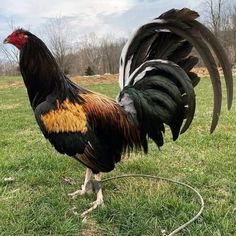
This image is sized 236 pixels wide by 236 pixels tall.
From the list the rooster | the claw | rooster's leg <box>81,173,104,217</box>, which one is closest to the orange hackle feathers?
the rooster

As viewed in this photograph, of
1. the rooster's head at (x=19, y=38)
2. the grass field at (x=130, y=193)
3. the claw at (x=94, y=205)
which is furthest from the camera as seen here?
the claw at (x=94, y=205)

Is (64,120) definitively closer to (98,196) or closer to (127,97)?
(127,97)

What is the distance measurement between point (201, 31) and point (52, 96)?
1.50m

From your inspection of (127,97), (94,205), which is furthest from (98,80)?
Result: (94,205)

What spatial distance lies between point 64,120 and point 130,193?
120 centimetres

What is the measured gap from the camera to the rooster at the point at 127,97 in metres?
3.58

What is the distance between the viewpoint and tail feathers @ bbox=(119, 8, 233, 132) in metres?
3.34

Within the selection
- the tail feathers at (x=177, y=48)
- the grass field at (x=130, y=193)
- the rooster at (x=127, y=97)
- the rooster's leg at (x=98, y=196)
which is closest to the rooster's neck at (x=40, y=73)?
the rooster at (x=127, y=97)

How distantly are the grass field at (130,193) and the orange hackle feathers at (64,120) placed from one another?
34.3 inches

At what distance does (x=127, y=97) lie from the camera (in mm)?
3893

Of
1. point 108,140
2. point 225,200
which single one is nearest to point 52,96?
point 108,140

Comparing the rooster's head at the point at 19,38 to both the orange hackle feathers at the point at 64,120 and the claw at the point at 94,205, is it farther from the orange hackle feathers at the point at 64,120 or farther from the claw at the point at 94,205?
the claw at the point at 94,205

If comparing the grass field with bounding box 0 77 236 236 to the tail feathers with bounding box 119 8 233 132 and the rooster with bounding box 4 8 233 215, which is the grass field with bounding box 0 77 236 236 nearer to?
the rooster with bounding box 4 8 233 215

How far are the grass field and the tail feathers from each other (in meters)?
0.90
